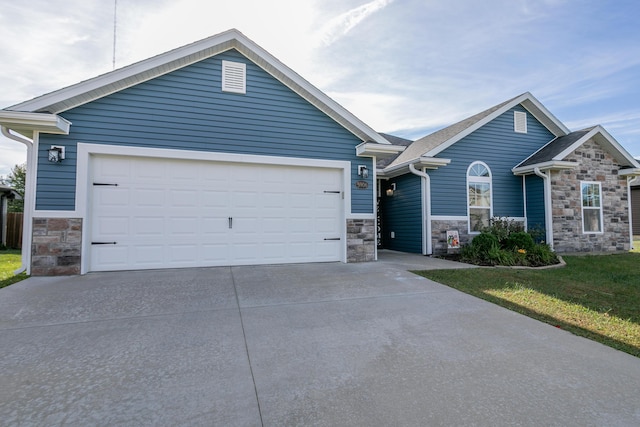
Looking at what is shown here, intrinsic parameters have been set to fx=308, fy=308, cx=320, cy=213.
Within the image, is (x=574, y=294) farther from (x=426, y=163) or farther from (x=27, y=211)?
(x=27, y=211)

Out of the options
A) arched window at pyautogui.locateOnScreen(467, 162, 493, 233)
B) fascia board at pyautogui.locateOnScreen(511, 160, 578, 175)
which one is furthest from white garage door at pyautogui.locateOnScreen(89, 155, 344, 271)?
fascia board at pyautogui.locateOnScreen(511, 160, 578, 175)

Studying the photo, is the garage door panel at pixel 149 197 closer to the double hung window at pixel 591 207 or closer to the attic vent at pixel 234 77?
the attic vent at pixel 234 77

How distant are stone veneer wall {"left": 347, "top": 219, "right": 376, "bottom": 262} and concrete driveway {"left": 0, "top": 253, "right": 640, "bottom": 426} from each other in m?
2.79

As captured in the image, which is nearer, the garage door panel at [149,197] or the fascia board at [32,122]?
the fascia board at [32,122]

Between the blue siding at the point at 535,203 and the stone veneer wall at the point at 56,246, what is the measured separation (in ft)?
38.8

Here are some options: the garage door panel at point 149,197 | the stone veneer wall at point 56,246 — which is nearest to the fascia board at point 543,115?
the garage door panel at point 149,197

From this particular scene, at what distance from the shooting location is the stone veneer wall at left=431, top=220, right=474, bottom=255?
29.5 ft

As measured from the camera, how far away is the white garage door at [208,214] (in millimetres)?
5891

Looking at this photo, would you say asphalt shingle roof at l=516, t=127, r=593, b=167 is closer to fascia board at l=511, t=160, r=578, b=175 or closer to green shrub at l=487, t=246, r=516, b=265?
fascia board at l=511, t=160, r=578, b=175

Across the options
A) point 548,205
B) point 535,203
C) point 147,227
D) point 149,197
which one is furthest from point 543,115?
point 147,227

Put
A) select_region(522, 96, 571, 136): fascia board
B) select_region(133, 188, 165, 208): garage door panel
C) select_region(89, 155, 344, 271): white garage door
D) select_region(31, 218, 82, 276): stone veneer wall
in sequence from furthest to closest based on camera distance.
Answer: select_region(522, 96, 571, 136): fascia board, select_region(133, 188, 165, 208): garage door panel, select_region(89, 155, 344, 271): white garage door, select_region(31, 218, 82, 276): stone veneer wall

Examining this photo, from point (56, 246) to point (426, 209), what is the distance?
8570 millimetres

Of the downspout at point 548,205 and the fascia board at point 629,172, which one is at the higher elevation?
the fascia board at point 629,172

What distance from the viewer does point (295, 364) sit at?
2.47 metres
